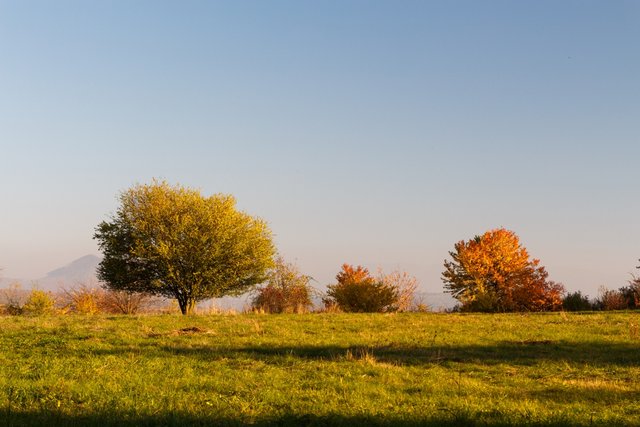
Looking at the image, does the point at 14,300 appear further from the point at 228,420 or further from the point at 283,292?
the point at 228,420

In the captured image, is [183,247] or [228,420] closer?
[228,420]

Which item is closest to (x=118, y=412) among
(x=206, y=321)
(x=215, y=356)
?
(x=215, y=356)

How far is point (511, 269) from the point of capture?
48.2 m

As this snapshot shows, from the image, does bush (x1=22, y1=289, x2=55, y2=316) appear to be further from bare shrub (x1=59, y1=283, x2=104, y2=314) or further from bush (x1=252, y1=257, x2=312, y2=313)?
bush (x1=252, y1=257, x2=312, y2=313)

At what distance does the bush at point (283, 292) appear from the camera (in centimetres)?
4539

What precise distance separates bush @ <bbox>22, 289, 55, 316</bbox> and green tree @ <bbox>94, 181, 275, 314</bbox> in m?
7.17

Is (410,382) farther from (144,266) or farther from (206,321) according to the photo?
(144,266)

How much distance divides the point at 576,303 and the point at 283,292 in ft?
77.3

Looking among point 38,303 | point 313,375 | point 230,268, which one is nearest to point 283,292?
point 230,268

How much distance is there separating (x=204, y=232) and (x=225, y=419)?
33.1m

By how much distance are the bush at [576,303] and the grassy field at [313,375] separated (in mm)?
19478

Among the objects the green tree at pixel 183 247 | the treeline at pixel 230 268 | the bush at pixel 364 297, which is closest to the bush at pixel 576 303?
the treeline at pixel 230 268

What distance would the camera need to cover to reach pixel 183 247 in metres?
40.1

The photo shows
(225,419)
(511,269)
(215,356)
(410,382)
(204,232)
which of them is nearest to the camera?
(225,419)
